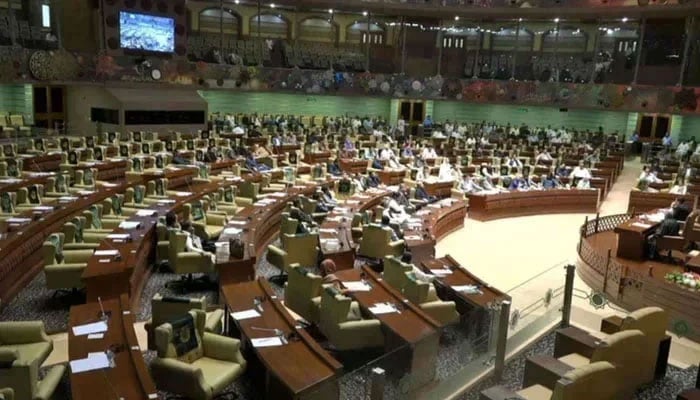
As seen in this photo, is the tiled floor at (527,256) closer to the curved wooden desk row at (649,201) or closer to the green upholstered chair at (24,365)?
the curved wooden desk row at (649,201)

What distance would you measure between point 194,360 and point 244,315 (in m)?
0.79

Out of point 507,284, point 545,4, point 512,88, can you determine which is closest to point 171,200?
point 507,284

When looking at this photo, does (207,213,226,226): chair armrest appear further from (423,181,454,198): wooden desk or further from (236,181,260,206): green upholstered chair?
(423,181,454,198): wooden desk

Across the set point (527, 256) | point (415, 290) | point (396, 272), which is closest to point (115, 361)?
point (415, 290)

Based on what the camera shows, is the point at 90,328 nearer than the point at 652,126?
Yes

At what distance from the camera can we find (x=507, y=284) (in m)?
11.3

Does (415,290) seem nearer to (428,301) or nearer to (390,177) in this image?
(428,301)

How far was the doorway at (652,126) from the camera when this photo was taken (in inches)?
1168

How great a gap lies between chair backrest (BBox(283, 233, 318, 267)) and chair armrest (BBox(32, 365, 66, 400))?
184 inches

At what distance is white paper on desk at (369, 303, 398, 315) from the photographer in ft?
23.2

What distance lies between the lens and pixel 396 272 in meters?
8.64

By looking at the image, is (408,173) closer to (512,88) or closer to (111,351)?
(512,88)

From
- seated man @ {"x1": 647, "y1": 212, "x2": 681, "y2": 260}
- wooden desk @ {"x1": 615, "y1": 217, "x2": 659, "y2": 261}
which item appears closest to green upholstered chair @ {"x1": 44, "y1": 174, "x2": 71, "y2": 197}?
wooden desk @ {"x1": 615, "y1": 217, "x2": 659, "y2": 261}

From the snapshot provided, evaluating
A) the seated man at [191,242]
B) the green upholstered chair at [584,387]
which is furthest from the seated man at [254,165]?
the green upholstered chair at [584,387]
